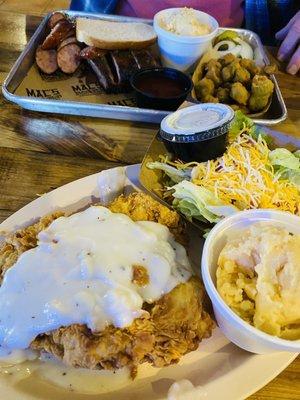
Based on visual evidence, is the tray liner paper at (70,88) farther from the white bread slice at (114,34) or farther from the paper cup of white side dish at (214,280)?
the paper cup of white side dish at (214,280)

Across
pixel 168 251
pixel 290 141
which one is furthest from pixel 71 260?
pixel 290 141

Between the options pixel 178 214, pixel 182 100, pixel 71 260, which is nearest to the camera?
pixel 71 260

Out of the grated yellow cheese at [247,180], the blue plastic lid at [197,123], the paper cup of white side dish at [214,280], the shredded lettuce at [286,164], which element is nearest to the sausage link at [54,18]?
the blue plastic lid at [197,123]

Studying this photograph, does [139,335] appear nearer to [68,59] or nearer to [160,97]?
[160,97]

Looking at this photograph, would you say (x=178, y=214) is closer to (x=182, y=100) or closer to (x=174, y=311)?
(x=174, y=311)

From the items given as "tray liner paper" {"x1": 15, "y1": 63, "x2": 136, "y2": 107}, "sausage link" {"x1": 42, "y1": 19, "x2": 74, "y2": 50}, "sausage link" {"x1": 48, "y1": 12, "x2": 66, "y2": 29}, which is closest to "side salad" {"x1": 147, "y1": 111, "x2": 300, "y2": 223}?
"tray liner paper" {"x1": 15, "y1": 63, "x2": 136, "y2": 107}

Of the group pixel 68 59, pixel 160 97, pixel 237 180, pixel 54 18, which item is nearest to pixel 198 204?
pixel 237 180
